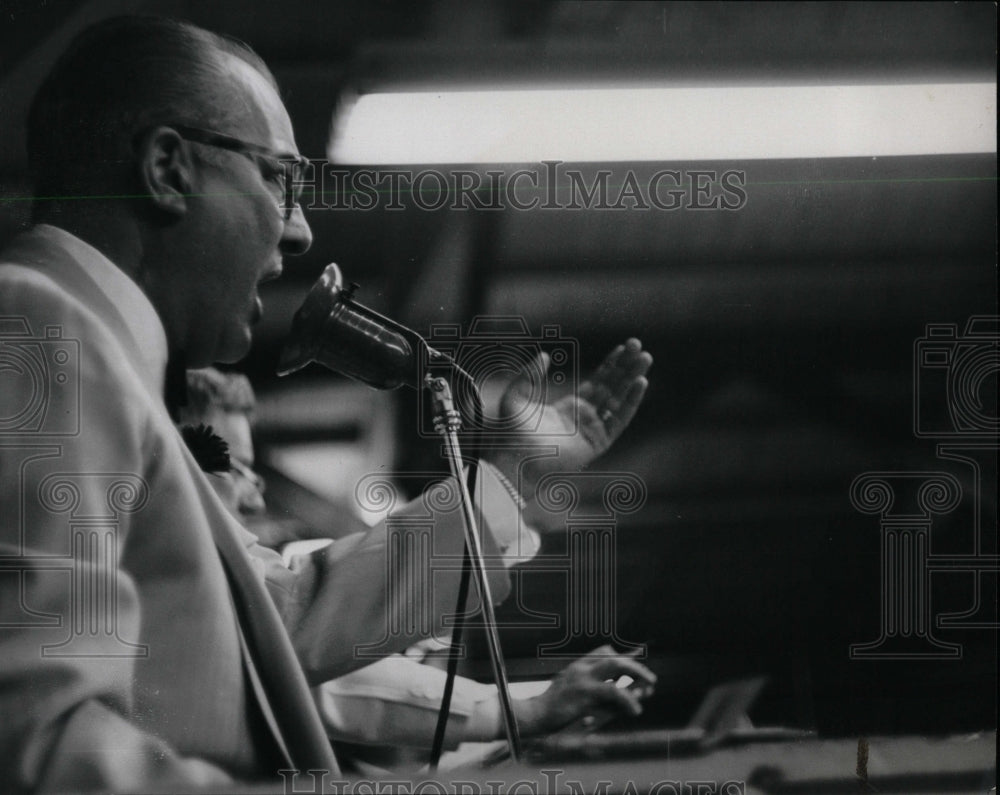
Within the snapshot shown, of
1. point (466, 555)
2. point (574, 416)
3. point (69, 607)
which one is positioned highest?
point (574, 416)

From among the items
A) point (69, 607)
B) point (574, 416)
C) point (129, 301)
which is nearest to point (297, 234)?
point (129, 301)

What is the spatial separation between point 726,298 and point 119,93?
1348 millimetres

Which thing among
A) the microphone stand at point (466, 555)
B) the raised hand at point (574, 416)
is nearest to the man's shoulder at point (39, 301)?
the microphone stand at point (466, 555)

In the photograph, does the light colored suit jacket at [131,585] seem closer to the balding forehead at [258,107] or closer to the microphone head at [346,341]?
the microphone head at [346,341]

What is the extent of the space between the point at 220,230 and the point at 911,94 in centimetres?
152

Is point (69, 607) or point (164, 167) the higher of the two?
point (164, 167)

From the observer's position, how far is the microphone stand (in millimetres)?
1957

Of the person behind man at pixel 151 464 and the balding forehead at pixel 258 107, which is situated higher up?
the balding forehead at pixel 258 107

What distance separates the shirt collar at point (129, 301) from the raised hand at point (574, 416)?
2.38 feet

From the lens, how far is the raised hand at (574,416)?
1975mm

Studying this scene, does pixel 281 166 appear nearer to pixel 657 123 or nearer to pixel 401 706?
pixel 657 123

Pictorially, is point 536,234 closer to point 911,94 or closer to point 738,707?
point 911,94

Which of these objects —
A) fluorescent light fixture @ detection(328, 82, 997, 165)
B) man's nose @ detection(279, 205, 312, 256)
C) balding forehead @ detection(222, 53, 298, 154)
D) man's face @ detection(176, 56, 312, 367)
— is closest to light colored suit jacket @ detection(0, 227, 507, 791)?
man's face @ detection(176, 56, 312, 367)

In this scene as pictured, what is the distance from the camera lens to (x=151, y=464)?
191cm
